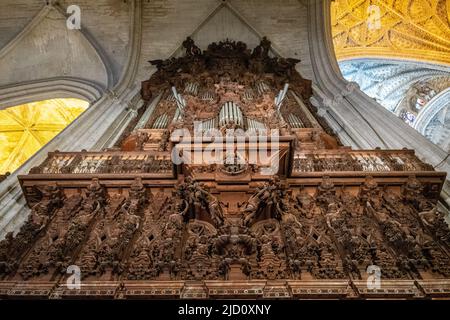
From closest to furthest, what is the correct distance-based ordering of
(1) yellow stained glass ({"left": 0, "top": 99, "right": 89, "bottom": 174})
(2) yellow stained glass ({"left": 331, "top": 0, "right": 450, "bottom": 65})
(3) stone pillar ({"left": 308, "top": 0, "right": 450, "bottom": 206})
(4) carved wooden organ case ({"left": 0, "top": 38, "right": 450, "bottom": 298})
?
(4) carved wooden organ case ({"left": 0, "top": 38, "right": 450, "bottom": 298}), (3) stone pillar ({"left": 308, "top": 0, "right": 450, "bottom": 206}), (1) yellow stained glass ({"left": 0, "top": 99, "right": 89, "bottom": 174}), (2) yellow stained glass ({"left": 331, "top": 0, "right": 450, "bottom": 65})

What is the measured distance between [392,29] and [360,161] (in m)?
11.0

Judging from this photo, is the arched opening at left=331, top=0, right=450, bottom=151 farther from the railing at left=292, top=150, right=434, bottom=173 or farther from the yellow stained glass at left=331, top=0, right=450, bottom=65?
the railing at left=292, top=150, right=434, bottom=173

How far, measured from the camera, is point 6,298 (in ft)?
11.6

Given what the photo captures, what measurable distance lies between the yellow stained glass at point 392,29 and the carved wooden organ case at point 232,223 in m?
9.63

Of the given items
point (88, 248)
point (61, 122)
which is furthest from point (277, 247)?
point (61, 122)

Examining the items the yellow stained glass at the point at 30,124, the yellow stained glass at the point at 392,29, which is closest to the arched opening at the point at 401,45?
the yellow stained glass at the point at 392,29

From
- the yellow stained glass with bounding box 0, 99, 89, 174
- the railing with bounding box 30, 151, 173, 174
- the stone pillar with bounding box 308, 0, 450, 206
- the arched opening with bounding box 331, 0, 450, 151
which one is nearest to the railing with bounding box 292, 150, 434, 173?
the stone pillar with bounding box 308, 0, 450, 206

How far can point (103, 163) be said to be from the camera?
20.4 ft

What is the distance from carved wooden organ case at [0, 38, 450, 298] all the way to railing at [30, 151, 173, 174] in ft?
0.08

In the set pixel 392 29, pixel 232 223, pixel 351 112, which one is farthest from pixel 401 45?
pixel 232 223

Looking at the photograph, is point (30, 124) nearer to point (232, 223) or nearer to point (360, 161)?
point (232, 223)

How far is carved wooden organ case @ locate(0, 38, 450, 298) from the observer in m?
3.70
